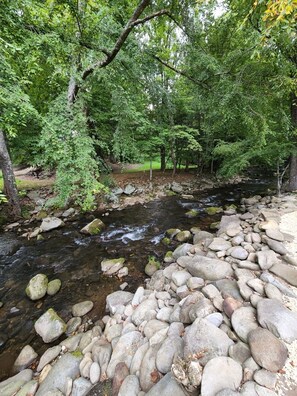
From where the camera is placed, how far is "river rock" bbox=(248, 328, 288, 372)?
1.53m

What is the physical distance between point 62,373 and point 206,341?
1.80 m

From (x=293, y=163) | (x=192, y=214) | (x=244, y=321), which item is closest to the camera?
(x=244, y=321)

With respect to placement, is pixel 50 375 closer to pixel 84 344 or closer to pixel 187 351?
pixel 84 344

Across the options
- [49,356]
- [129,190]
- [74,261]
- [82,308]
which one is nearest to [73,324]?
[82,308]

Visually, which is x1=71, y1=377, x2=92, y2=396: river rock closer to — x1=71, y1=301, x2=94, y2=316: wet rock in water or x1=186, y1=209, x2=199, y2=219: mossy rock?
x1=71, y1=301, x2=94, y2=316: wet rock in water

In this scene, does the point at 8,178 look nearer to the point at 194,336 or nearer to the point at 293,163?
the point at 194,336

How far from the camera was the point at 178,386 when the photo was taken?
1.59m

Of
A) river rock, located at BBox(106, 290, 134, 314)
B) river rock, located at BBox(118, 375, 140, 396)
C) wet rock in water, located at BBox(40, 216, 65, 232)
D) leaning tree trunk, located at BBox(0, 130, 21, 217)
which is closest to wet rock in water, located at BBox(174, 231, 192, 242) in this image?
river rock, located at BBox(106, 290, 134, 314)

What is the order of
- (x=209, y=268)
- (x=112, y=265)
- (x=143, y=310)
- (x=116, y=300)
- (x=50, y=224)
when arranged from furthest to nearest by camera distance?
(x=50, y=224) < (x=112, y=265) < (x=116, y=300) < (x=209, y=268) < (x=143, y=310)

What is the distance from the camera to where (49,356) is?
2604mm

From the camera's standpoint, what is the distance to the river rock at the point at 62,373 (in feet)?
7.02

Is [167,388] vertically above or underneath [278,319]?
underneath

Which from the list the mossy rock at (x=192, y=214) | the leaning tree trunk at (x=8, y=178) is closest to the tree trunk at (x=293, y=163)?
the mossy rock at (x=192, y=214)

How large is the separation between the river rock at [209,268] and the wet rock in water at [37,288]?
2984 millimetres
